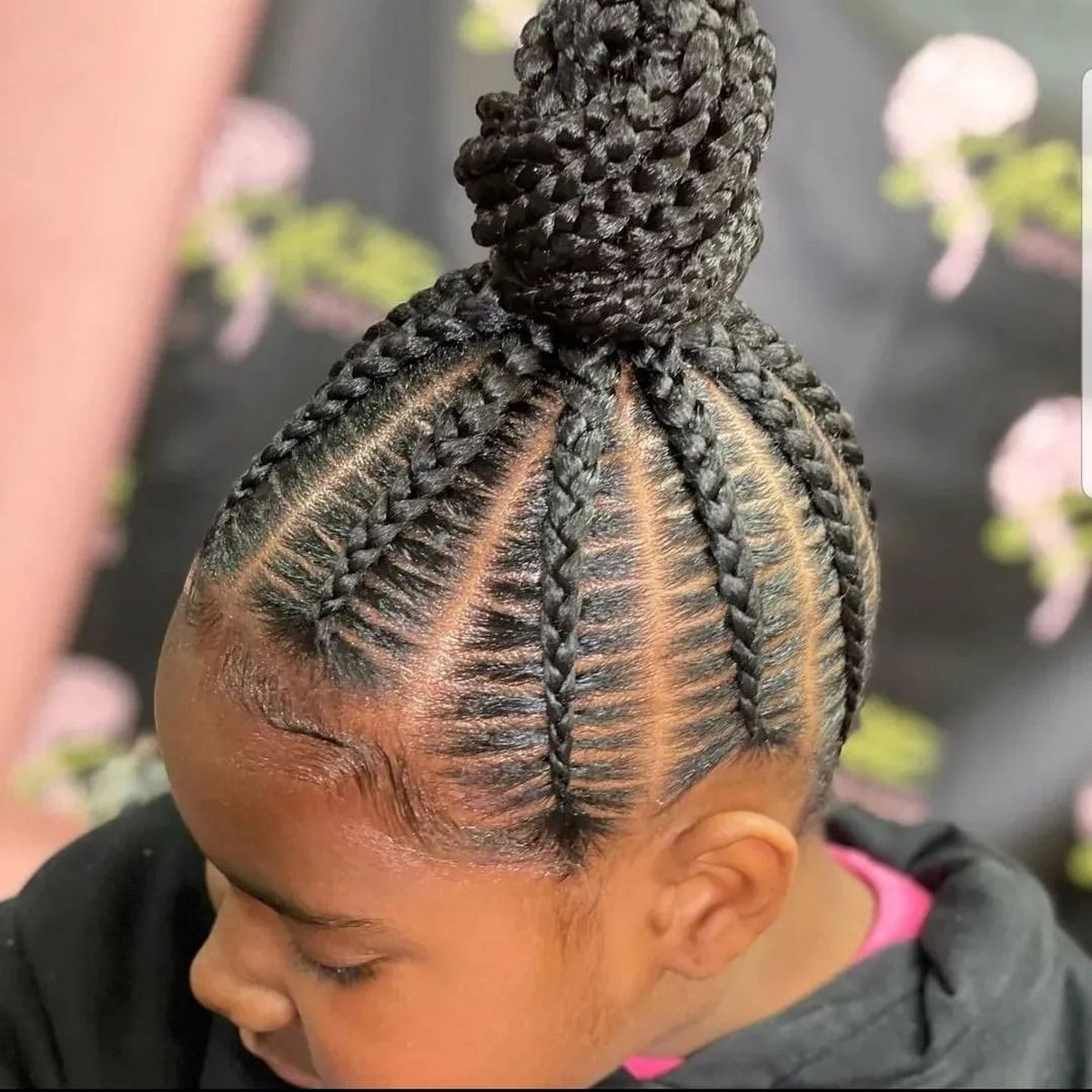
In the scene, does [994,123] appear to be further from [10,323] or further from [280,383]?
[10,323]

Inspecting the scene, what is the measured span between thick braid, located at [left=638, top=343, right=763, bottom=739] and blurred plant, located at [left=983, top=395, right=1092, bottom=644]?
0.71m

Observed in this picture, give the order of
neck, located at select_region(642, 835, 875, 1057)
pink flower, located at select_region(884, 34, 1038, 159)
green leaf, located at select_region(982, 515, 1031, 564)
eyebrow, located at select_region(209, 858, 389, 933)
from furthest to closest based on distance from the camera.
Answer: green leaf, located at select_region(982, 515, 1031, 564) → pink flower, located at select_region(884, 34, 1038, 159) → neck, located at select_region(642, 835, 875, 1057) → eyebrow, located at select_region(209, 858, 389, 933)

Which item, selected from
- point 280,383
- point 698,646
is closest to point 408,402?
point 698,646

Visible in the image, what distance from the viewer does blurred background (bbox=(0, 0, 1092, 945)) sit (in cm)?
115

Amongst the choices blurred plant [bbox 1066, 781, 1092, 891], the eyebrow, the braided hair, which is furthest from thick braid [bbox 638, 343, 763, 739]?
blurred plant [bbox 1066, 781, 1092, 891]

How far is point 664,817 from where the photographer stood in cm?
63

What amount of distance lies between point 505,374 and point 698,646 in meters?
0.15

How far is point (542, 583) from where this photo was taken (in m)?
0.55

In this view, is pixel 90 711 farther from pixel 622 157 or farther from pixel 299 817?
pixel 622 157

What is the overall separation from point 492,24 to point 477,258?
8.4 inches

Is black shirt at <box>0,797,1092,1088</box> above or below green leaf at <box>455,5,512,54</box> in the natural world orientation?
below

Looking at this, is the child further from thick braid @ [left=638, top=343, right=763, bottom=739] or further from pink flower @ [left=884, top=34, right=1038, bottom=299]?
pink flower @ [left=884, top=34, right=1038, bottom=299]

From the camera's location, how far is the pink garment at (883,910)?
0.87 metres

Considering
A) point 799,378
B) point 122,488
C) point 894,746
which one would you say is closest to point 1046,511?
point 894,746
